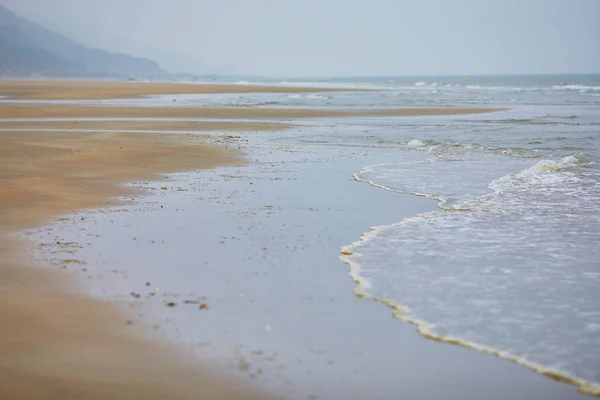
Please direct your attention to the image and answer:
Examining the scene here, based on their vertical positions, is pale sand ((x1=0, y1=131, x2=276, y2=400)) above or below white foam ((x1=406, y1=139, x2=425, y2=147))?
below

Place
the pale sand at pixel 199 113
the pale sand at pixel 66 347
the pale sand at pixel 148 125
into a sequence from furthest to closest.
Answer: the pale sand at pixel 199 113
the pale sand at pixel 148 125
the pale sand at pixel 66 347

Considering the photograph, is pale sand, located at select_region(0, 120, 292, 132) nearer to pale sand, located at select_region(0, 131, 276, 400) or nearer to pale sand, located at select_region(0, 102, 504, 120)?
pale sand, located at select_region(0, 102, 504, 120)


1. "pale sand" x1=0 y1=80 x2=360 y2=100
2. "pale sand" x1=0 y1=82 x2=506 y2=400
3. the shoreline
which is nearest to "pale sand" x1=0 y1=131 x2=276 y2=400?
"pale sand" x1=0 y1=82 x2=506 y2=400

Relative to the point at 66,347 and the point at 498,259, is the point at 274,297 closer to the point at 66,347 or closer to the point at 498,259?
the point at 66,347

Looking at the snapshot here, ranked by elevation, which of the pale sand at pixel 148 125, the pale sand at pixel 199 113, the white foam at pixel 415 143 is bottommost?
the white foam at pixel 415 143

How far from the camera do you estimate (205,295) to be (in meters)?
5.87

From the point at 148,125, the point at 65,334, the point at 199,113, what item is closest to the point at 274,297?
the point at 65,334

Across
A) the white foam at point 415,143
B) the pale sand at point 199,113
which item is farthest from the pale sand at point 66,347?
the pale sand at point 199,113

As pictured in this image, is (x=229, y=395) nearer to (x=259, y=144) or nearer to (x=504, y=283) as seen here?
(x=504, y=283)

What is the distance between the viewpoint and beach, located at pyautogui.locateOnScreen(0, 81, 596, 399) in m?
4.27

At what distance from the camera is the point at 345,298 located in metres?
5.86

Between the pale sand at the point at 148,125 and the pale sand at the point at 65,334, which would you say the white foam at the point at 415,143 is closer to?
the pale sand at the point at 148,125

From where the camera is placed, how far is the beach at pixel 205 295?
4.27 metres

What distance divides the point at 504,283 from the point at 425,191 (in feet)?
17.1
